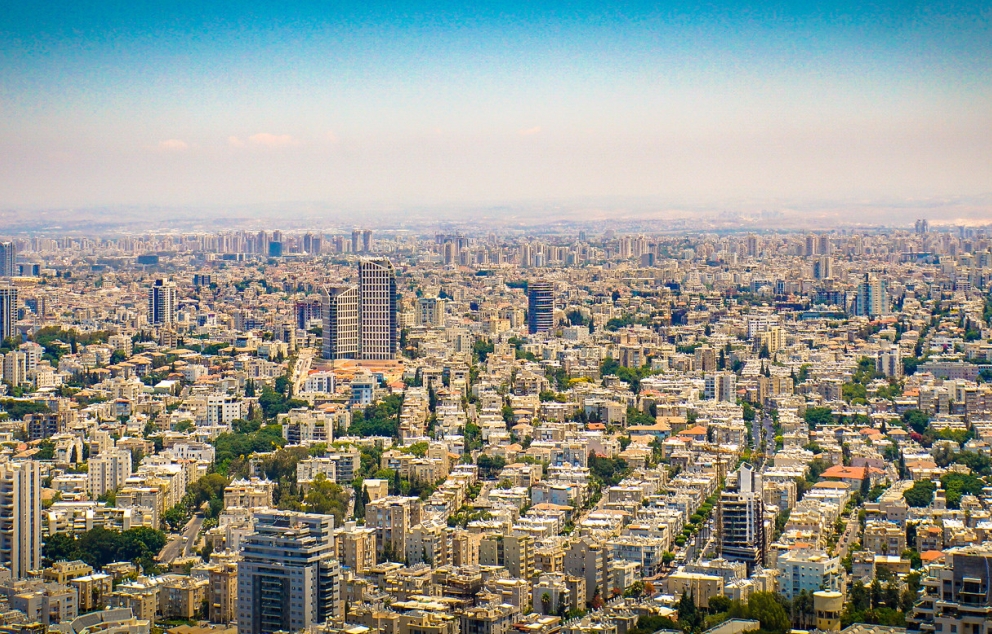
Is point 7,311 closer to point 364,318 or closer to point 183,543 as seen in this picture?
point 364,318

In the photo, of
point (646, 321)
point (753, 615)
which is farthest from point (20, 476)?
point (646, 321)

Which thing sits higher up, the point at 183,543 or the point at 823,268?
the point at 823,268

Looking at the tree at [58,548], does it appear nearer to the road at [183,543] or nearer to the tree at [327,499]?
the road at [183,543]

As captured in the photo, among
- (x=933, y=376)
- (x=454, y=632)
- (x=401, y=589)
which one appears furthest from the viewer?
(x=933, y=376)

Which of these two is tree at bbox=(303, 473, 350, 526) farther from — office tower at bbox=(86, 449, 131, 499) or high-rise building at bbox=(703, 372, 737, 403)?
high-rise building at bbox=(703, 372, 737, 403)

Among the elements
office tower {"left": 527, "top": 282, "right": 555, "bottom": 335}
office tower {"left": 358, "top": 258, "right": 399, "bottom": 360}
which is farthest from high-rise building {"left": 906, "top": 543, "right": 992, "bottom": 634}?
office tower {"left": 527, "top": 282, "right": 555, "bottom": 335}

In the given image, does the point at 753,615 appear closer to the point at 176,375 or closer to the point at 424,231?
the point at 176,375

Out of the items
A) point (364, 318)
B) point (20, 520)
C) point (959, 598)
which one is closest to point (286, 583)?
point (20, 520)
